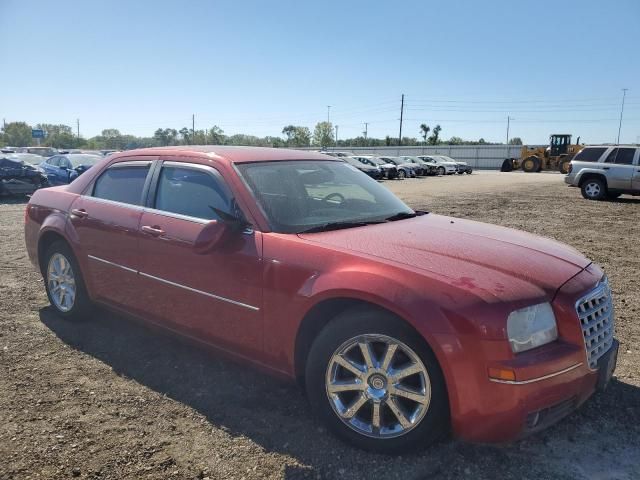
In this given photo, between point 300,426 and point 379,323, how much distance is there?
0.89 metres

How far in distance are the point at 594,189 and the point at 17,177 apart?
18.4 m

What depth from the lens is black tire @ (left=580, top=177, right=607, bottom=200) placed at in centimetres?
1661

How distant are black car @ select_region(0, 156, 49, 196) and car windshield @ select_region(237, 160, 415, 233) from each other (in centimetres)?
1459

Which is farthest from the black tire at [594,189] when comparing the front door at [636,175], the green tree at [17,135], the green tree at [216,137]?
the green tree at [17,135]

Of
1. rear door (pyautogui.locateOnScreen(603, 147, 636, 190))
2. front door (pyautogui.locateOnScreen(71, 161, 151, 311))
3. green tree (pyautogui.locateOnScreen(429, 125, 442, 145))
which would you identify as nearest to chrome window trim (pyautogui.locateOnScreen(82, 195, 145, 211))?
front door (pyautogui.locateOnScreen(71, 161, 151, 311))

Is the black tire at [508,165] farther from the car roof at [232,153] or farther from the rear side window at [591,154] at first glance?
the car roof at [232,153]

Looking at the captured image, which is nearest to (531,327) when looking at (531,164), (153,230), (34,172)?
(153,230)

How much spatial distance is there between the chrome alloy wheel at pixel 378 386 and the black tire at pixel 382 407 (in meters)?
0.02

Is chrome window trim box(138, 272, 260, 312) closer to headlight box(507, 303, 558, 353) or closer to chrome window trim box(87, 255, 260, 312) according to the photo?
chrome window trim box(87, 255, 260, 312)

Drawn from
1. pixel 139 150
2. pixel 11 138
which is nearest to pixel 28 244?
pixel 139 150

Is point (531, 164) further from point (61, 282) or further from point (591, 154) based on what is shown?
point (61, 282)

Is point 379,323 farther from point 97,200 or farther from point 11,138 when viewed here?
point 11,138

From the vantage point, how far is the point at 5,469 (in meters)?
2.55

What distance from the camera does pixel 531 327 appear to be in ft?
7.93
